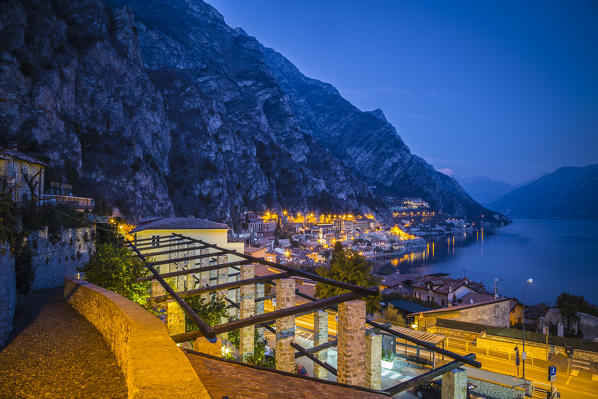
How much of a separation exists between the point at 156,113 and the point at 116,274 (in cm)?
6364

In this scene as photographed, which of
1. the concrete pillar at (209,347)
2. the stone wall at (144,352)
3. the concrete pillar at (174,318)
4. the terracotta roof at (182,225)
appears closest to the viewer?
the stone wall at (144,352)

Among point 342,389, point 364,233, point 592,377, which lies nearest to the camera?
point 342,389

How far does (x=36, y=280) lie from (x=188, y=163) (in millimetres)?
60008

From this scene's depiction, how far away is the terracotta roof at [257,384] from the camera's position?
4273mm

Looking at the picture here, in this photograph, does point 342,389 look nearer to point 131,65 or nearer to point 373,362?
point 373,362

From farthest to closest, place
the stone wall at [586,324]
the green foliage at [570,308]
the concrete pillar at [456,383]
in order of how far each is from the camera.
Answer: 1. the green foliage at [570,308]
2. the stone wall at [586,324]
3. the concrete pillar at [456,383]

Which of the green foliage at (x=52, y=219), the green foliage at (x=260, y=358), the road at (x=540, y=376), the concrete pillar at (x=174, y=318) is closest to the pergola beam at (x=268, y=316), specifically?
the concrete pillar at (x=174, y=318)

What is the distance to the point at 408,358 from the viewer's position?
1722 cm

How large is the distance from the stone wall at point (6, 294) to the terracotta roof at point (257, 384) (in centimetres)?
622

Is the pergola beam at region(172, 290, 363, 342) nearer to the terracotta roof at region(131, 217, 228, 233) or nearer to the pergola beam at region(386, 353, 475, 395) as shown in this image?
the pergola beam at region(386, 353, 475, 395)

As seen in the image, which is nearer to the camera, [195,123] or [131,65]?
[131,65]

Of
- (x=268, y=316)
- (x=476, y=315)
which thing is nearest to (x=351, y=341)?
(x=268, y=316)

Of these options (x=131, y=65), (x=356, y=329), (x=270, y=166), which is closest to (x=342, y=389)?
(x=356, y=329)

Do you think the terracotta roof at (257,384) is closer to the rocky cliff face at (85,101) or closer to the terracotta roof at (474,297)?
the terracotta roof at (474,297)
